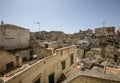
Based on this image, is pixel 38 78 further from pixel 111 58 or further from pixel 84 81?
pixel 111 58

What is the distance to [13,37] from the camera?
19391 millimetres

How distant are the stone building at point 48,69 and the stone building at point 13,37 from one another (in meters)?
7.87

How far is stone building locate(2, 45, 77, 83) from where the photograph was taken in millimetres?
7508

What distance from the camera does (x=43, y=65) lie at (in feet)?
32.5

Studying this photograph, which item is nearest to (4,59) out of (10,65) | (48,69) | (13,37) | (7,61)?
(7,61)

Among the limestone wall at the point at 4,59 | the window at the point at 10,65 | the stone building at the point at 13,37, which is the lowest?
the window at the point at 10,65

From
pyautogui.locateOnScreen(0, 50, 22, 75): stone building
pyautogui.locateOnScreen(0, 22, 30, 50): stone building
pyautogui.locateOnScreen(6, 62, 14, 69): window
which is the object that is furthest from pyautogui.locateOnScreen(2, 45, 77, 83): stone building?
pyautogui.locateOnScreen(0, 22, 30, 50): stone building

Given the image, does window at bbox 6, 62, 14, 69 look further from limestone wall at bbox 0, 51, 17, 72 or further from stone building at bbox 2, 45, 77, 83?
stone building at bbox 2, 45, 77, 83

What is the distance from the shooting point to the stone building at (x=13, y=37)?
17.5 m

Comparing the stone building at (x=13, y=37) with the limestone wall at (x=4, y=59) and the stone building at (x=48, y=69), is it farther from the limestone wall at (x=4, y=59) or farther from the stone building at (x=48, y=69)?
the stone building at (x=48, y=69)

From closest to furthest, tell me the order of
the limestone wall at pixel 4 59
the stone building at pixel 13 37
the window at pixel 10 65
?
the limestone wall at pixel 4 59
the window at pixel 10 65
the stone building at pixel 13 37

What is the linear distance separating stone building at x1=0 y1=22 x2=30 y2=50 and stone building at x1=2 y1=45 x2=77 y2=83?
25.8ft

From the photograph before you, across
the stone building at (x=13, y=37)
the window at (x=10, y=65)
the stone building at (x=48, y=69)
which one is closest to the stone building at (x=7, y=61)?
the window at (x=10, y=65)

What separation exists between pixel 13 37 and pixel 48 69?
12287 mm
